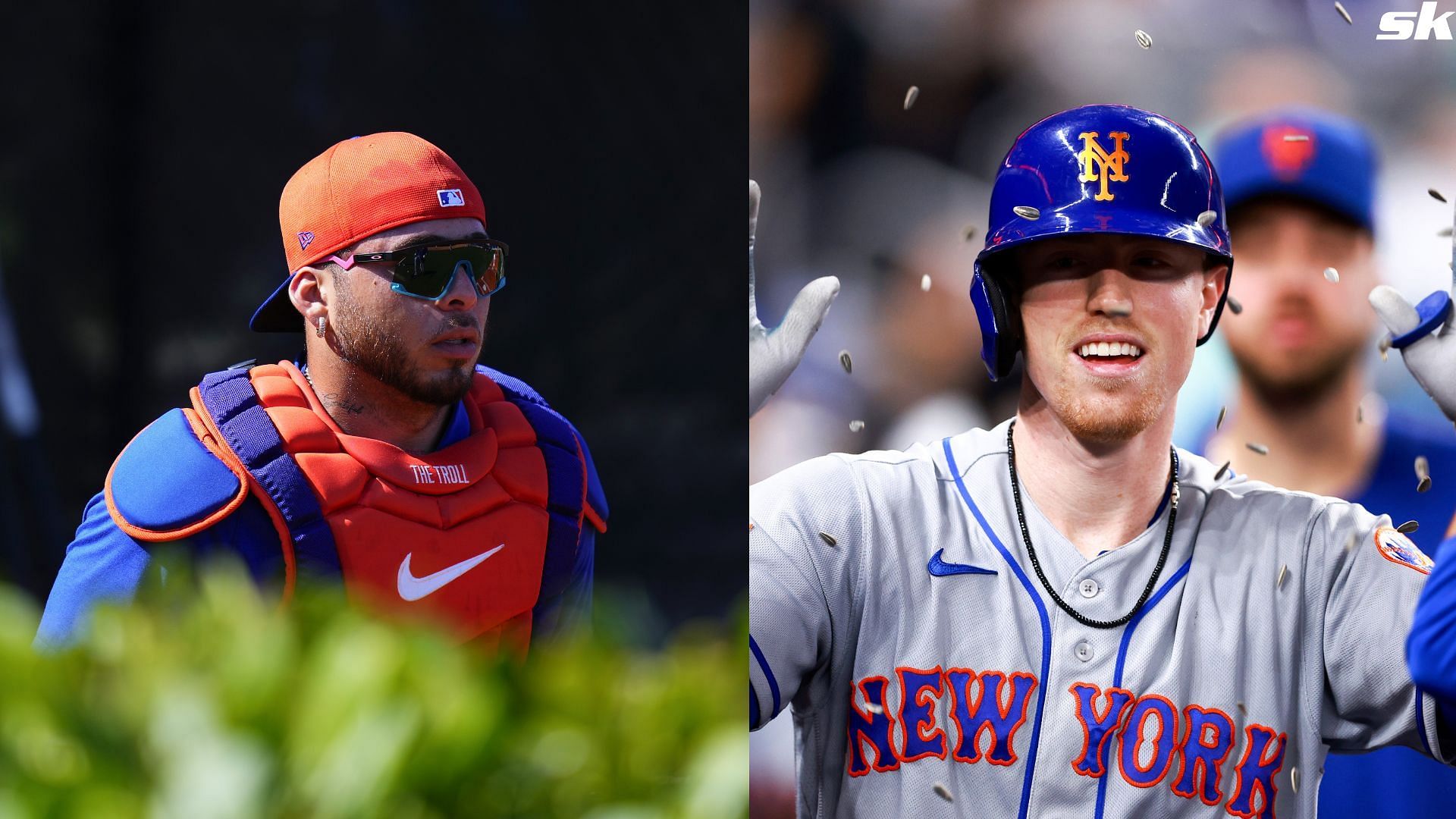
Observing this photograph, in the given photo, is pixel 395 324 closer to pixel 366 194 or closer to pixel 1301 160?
pixel 366 194

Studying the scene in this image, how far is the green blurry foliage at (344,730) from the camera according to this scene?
3.50ft

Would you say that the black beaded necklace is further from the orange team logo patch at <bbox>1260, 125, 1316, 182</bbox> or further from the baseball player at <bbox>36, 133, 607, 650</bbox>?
the baseball player at <bbox>36, 133, 607, 650</bbox>

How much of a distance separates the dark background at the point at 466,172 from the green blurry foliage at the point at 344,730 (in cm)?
191

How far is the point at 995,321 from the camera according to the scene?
6.11 ft

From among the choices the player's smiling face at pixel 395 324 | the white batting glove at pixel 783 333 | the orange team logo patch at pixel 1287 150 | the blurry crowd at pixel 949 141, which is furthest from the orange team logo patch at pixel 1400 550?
the player's smiling face at pixel 395 324

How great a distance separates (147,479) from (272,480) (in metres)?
0.21

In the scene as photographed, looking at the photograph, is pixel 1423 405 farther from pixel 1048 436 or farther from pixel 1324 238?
pixel 1048 436

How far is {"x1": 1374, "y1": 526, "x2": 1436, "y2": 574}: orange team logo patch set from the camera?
179 centimetres

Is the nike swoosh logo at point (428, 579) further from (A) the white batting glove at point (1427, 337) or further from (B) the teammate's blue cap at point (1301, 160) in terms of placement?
(A) the white batting glove at point (1427, 337)

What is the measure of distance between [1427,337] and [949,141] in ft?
2.20

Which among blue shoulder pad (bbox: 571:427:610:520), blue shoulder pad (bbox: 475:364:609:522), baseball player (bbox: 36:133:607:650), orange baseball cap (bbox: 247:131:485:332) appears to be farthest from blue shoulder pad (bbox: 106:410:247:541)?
blue shoulder pad (bbox: 571:427:610:520)

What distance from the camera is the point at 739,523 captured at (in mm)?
3322

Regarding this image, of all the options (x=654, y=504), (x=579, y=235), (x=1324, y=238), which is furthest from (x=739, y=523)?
(x=1324, y=238)

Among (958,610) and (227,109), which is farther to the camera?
(227,109)
